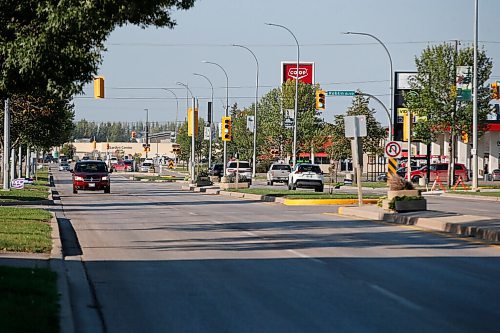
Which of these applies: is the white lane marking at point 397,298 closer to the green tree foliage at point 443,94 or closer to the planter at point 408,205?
the planter at point 408,205

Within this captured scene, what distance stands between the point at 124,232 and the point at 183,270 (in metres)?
8.54

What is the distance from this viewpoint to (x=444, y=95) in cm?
6425

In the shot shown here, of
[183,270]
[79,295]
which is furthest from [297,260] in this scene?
[79,295]

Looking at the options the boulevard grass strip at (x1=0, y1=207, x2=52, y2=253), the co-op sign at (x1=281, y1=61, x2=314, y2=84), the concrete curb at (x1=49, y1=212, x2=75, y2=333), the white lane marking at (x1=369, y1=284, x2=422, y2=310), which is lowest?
the white lane marking at (x1=369, y1=284, x2=422, y2=310)

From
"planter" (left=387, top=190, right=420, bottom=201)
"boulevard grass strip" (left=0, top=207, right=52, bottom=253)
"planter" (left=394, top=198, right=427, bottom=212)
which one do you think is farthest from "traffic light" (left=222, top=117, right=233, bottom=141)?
"boulevard grass strip" (left=0, top=207, right=52, bottom=253)

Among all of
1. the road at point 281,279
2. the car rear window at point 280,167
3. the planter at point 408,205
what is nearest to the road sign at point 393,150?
the planter at point 408,205

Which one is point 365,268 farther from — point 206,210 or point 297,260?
point 206,210

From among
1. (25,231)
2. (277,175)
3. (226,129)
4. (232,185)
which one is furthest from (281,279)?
(277,175)

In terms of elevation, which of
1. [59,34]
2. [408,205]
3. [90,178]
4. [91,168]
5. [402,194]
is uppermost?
[59,34]

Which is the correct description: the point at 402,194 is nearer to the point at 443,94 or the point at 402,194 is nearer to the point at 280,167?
the point at 443,94

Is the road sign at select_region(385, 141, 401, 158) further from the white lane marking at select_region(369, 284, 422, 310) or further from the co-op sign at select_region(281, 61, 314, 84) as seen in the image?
the co-op sign at select_region(281, 61, 314, 84)

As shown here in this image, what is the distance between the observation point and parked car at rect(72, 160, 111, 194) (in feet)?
167

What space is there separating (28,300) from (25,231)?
10.6 m

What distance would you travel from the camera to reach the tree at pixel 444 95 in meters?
63.5
